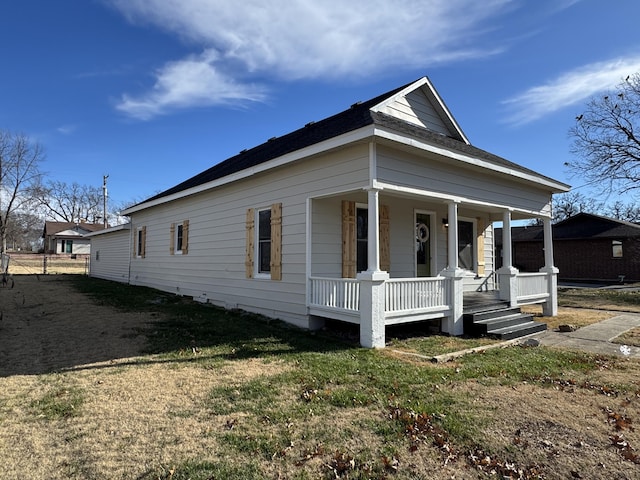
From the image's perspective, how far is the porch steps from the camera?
7343mm

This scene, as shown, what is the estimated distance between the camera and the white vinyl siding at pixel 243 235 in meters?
7.29

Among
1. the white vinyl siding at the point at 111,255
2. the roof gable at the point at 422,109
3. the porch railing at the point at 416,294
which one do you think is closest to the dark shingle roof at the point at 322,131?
the roof gable at the point at 422,109

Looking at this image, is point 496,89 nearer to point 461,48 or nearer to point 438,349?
point 461,48

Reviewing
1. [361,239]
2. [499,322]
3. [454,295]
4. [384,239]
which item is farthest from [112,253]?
[499,322]

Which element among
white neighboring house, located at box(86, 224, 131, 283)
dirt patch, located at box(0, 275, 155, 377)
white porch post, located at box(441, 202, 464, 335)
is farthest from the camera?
white neighboring house, located at box(86, 224, 131, 283)

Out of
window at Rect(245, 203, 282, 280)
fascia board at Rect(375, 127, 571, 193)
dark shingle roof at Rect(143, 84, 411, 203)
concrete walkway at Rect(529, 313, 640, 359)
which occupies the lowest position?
concrete walkway at Rect(529, 313, 640, 359)

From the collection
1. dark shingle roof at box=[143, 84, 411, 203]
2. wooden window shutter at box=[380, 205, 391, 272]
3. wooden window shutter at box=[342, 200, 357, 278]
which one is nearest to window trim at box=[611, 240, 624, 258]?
dark shingle roof at box=[143, 84, 411, 203]

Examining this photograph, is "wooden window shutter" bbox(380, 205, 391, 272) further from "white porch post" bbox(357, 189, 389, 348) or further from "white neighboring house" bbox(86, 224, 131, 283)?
"white neighboring house" bbox(86, 224, 131, 283)

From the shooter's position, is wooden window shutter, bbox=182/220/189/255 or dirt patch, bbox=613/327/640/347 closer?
dirt patch, bbox=613/327/640/347

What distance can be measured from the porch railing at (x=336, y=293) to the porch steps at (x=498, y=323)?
245 centimetres

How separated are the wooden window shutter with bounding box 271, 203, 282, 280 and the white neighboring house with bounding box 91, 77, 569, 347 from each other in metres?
0.02

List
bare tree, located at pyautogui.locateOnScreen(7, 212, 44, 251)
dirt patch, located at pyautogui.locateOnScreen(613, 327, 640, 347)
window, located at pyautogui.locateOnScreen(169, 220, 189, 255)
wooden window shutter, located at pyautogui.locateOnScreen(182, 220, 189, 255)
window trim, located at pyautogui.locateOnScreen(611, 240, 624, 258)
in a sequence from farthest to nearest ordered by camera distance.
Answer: bare tree, located at pyautogui.locateOnScreen(7, 212, 44, 251), window trim, located at pyautogui.locateOnScreen(611, 240, 624, 258), window, located at pyautogui.locateOnScreen(169, 220, 189, 255), wooden window shutter, located at pyautogui.locateOnScreen(182, 220, 189, 255), dirt patch, located at pyautogui.locateOnScreen(613, 327, 640, 347)

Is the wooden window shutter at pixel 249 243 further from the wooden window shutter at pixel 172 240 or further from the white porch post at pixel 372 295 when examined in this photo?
the wooden window shutter at pixel 172 240

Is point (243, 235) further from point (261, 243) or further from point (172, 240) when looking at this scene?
point (172, 240)
